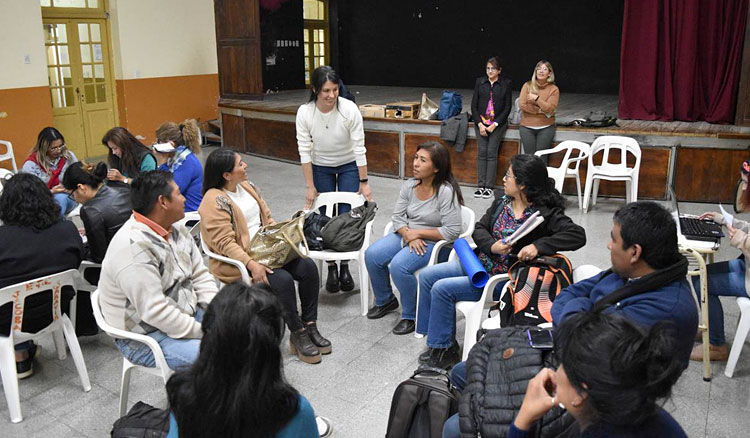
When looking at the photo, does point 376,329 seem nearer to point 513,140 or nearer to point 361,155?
point 361,155

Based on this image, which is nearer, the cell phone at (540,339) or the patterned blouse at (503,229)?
the cell phone at (540,339)

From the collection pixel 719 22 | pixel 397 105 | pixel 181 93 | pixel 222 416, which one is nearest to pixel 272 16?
pixel 181 93


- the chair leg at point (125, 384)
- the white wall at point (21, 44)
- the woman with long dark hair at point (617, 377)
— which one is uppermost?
the white wall at point (21, 44)

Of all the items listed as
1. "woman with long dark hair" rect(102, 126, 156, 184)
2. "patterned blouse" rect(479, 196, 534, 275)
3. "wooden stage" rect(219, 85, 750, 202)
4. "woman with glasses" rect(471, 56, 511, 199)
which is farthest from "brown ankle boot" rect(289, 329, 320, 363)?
"wooden stage" rect(219, 85, 750, 202)

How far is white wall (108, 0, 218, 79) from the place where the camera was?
9.47 meters

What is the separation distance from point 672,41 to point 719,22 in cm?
52

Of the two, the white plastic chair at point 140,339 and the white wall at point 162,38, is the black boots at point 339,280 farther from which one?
the white wall at point 162,38

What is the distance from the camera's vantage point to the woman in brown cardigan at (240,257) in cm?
325

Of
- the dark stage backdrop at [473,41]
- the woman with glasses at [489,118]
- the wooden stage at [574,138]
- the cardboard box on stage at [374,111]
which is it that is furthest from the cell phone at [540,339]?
the dark stage backdrop at [473,41]

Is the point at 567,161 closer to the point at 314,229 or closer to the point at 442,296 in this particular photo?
the point at 314,229

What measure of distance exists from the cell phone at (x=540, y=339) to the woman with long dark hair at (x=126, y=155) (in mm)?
3296

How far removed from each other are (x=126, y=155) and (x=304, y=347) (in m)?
2.10

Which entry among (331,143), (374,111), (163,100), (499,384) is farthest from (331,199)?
(163,100)

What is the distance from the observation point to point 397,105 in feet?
25.5
